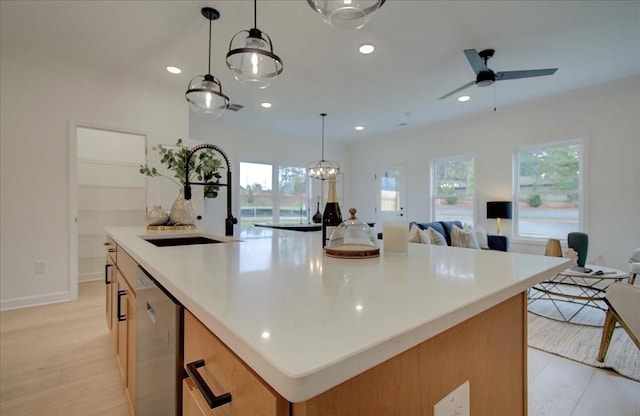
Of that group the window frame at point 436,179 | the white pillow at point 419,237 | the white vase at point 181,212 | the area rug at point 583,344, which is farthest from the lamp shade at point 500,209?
the white vase at point 181,212

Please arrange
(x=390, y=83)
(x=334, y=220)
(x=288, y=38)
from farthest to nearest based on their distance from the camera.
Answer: (x=390, y=83) < (x=288, y=38) < (x=334, y=220)

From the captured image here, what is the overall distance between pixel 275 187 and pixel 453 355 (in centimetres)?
611

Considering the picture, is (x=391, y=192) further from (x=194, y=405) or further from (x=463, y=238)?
(x=194, y=405)

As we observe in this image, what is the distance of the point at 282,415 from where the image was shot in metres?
0.41

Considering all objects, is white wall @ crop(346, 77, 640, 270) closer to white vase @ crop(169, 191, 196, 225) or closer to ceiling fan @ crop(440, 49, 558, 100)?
ceiling fan @ crop(440, 49, 558, 100)

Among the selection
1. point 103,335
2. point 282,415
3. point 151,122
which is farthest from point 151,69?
point 282,415

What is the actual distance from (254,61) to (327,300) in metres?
1.89

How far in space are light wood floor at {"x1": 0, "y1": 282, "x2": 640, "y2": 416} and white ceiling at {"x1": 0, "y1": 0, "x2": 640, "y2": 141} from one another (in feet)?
9.19

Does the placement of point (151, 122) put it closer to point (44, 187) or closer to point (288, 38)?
point (44, 187)

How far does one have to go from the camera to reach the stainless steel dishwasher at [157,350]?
30.5 inches

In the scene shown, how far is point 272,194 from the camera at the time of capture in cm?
655

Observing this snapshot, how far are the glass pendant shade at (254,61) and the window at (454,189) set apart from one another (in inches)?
187

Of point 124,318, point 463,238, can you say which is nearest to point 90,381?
point 124,318

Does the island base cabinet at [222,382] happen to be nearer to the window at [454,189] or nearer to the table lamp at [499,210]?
the table lamp at [499,210]
